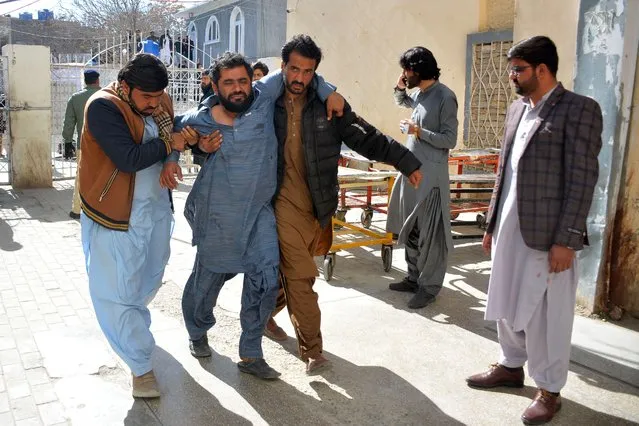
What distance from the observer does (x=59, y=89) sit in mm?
12016

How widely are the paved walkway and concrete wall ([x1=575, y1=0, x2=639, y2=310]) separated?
0.86 metres

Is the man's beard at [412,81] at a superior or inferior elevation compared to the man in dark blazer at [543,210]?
superior

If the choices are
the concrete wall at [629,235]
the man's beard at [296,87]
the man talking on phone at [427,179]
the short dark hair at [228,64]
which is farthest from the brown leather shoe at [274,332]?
the concrete wall at [629,235]

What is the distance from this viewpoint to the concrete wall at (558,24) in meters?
7.24

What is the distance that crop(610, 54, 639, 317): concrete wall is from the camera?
4484 mm

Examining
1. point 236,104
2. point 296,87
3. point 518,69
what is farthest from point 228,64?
point 518,69

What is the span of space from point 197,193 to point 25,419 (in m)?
1.40

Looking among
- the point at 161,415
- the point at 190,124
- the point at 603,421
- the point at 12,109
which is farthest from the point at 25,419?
the point at 12,109

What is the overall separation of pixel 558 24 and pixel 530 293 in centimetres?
518

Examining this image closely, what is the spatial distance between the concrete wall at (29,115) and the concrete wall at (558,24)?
683cm

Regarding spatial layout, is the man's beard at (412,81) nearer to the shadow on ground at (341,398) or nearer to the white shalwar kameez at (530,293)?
the white shalwar kameez at (530,293)

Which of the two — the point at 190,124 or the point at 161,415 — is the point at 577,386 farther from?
the point at 190,124

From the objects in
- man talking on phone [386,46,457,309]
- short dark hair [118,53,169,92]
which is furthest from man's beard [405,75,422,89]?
short dark hair [118,53,169,92]

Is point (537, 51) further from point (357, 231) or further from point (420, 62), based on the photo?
point (357, 231)
